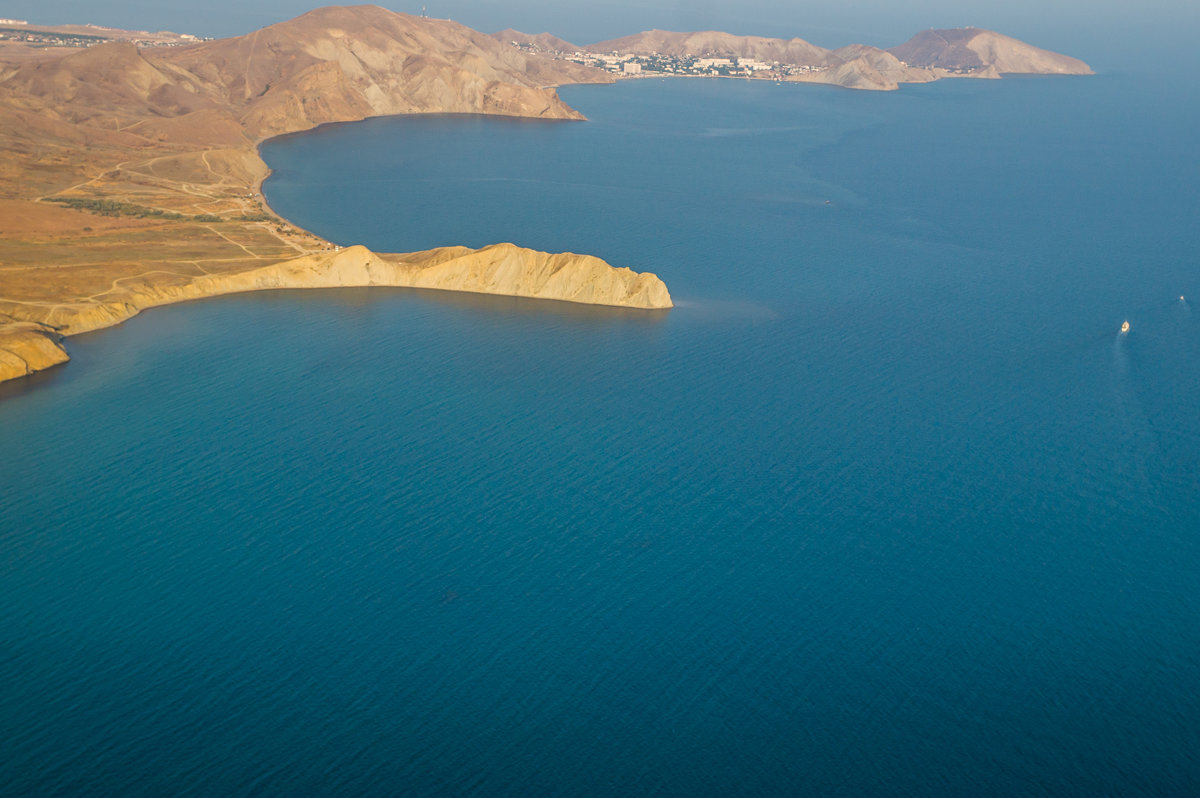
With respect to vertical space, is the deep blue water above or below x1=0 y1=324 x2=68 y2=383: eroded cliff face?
below

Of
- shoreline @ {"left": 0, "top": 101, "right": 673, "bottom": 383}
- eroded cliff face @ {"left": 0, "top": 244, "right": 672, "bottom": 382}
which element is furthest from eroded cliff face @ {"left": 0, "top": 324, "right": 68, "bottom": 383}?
shoreline @ {"left": 0, "top": 101, "right": 673, "bottom": 383}

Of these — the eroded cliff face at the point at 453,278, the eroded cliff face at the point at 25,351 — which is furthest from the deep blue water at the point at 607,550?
the eroded cliff face at the point at 453,278

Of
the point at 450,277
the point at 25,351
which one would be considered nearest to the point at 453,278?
the point at 450,277

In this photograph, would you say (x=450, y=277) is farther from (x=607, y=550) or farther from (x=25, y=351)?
(x=607, y=550)

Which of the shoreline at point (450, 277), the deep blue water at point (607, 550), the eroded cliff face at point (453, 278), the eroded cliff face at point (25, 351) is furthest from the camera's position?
the shoreline at point (450, 277)

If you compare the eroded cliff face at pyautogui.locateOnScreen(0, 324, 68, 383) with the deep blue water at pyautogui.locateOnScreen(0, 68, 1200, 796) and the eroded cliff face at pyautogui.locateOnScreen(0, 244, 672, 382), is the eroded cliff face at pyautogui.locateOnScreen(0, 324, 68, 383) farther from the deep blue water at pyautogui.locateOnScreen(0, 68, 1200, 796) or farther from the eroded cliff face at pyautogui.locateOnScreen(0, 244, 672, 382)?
the eroded cliff face at pyautogui.locateOnScreen(0, 244, 672, 382)

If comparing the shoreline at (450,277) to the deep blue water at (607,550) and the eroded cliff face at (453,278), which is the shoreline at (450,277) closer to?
the eroded cliff face at (453,278)
